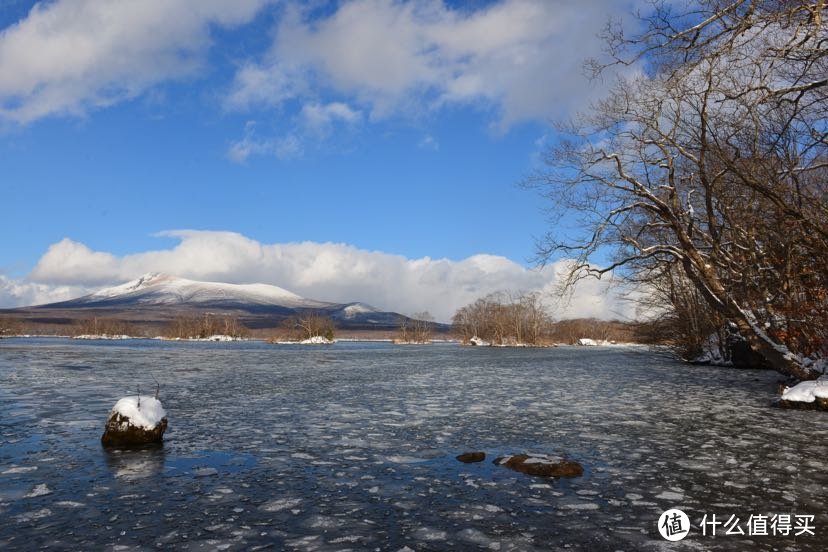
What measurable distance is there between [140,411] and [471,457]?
6885 mm

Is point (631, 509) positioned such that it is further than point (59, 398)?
No

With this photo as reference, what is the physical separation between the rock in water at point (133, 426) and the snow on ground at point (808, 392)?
1763 centimetres

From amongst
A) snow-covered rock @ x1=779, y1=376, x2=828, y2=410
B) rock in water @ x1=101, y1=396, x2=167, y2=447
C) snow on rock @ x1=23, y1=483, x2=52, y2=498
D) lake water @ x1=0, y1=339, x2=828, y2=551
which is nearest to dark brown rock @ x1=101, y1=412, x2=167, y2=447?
rock in water @ x1=101, y1=396, x2=167, y2=447

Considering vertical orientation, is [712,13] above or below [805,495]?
above

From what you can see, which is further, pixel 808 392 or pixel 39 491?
pixel 808 392

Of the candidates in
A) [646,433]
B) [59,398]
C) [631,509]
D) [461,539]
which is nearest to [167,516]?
[461,539]

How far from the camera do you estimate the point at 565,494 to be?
8.05m

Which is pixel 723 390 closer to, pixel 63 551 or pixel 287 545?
pixel 287 545

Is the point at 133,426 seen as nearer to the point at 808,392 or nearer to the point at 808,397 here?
the point at 808,397

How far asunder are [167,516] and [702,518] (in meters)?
6.73

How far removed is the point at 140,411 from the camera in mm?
11562

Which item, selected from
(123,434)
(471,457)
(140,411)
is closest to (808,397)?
(471,457)

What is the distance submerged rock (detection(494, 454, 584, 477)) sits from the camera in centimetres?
915

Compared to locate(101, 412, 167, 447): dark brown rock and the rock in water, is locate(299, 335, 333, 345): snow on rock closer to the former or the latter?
A: the rock in water
